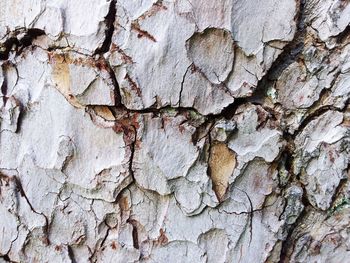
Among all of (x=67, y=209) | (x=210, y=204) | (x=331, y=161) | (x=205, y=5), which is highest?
(x=205, y=5)

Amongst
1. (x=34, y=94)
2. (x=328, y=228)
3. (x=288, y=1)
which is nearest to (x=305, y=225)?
(x=328, y=228)

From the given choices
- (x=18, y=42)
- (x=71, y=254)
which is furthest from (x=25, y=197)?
(x=18, y=42)

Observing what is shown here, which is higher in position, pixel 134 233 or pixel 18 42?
pixel 18 42

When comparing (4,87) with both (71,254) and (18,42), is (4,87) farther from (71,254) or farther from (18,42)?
(71,254)

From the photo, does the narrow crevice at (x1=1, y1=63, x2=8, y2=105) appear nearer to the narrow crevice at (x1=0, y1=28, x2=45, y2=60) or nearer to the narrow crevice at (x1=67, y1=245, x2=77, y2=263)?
the narrow crevice at (x1=0, y1=28, x2=45, y2=60)

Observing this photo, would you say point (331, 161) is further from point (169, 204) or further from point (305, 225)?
point (169, 204)

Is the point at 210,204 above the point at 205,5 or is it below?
below

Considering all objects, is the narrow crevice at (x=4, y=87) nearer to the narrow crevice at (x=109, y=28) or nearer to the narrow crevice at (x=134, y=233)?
the narrow crevice at (x=109, y=28)

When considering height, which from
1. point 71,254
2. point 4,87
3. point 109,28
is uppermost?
point 109,28
